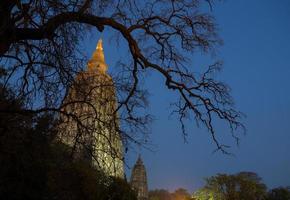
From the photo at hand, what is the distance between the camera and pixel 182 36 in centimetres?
880

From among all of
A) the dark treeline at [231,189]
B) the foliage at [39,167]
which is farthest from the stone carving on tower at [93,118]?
the dark treeline at [231,189]

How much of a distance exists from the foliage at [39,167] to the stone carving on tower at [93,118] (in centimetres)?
49

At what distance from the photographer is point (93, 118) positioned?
7.74 m

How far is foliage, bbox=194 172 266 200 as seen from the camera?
210 ft

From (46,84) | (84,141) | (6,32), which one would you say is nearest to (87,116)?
(84,141)

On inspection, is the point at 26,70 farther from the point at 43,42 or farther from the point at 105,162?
the point at 105,162

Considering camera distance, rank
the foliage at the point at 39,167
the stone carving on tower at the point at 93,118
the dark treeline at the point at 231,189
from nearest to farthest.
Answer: the stone carving on tower at the point at 93,118, the foliage at the point at 39,167, the dark treeline at the point at 231,189

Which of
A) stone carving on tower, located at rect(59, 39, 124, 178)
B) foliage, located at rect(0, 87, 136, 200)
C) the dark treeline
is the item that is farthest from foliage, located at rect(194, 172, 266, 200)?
stone carving on tower, located at rect(59, 39, 124, 178)

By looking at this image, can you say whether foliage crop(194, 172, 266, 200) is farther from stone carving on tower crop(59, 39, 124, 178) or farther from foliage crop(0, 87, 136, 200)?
stone carving on tower crop(59, 39, 124, 178)

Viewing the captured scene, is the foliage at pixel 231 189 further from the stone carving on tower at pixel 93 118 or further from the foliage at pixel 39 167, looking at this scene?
the stone carving on tower at pixel 93 118

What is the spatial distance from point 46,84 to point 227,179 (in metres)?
61.6

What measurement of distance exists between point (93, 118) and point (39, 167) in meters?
17.6

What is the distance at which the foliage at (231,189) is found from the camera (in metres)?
63.9

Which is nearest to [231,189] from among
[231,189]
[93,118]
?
[231,189]
